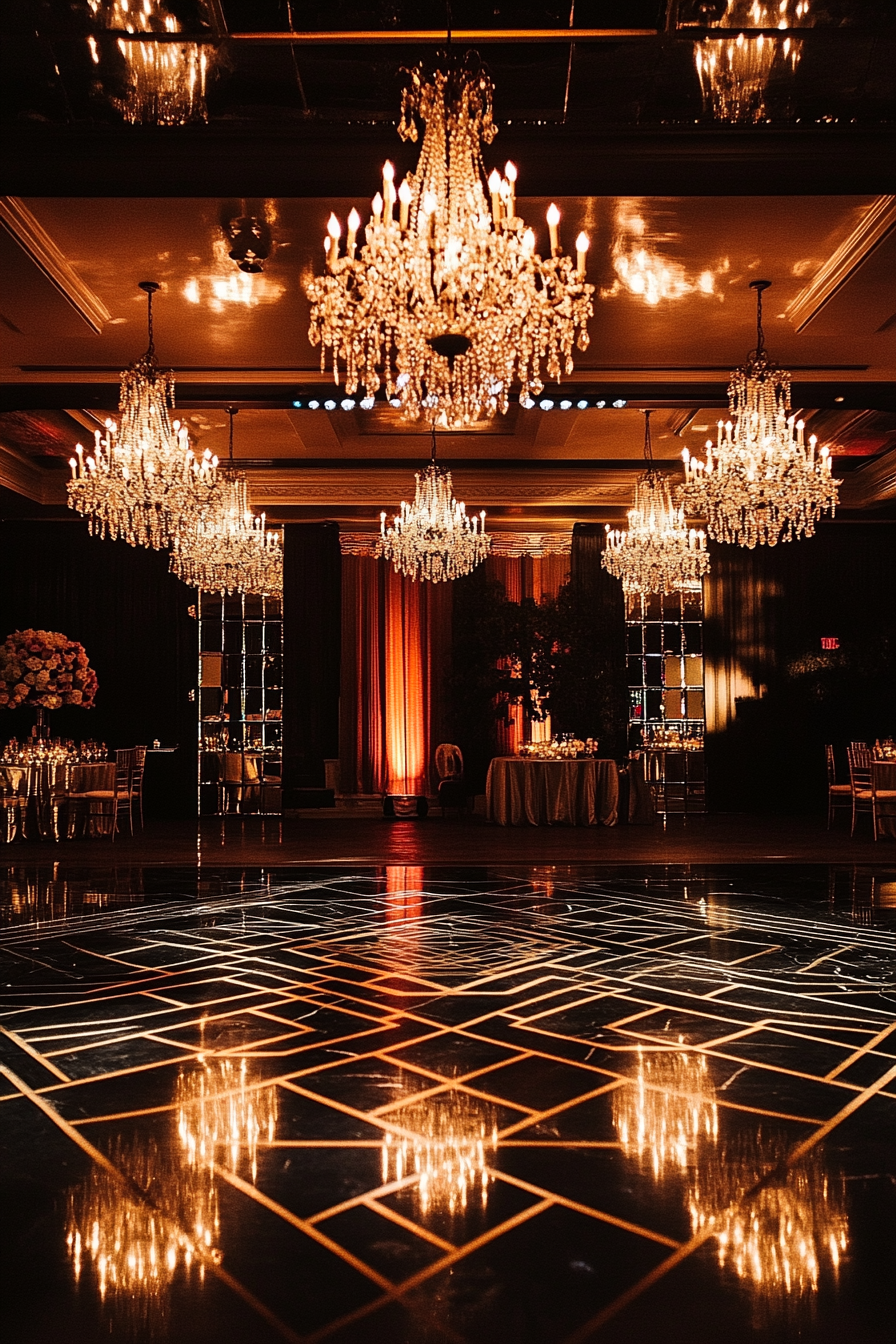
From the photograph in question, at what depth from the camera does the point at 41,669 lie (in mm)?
9969

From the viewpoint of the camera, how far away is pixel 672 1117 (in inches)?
105

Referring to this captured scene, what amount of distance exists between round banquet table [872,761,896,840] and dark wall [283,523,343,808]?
6397 millimetres

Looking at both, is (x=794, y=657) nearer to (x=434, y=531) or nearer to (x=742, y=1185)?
(x=434, y=531)

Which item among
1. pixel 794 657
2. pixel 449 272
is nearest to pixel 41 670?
pixel 449 272

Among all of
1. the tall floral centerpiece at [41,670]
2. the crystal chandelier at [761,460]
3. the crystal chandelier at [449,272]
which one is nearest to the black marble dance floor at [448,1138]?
the crystal chandelier at [449,272]

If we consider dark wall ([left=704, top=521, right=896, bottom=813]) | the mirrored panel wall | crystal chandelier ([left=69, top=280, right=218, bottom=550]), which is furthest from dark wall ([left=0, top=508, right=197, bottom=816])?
dark wall ([left=704, top=521, right=896, bottom=813])

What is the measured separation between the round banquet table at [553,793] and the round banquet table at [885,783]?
2.56 meters

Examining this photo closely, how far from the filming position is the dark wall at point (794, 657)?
41.9 ft

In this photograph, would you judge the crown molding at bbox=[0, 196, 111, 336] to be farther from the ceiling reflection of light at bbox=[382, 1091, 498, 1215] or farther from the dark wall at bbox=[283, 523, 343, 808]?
the dark wall at bbox=[283, 523, 343, 808]

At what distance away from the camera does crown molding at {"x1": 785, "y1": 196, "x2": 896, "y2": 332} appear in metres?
5.71

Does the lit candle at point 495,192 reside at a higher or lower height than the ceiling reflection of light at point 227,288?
lower

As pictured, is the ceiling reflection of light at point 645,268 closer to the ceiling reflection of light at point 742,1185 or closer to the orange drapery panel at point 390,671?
the ceiling reflection of light at point 742,1185

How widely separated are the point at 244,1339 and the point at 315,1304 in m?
0.14

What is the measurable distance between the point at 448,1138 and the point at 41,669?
8524mm
